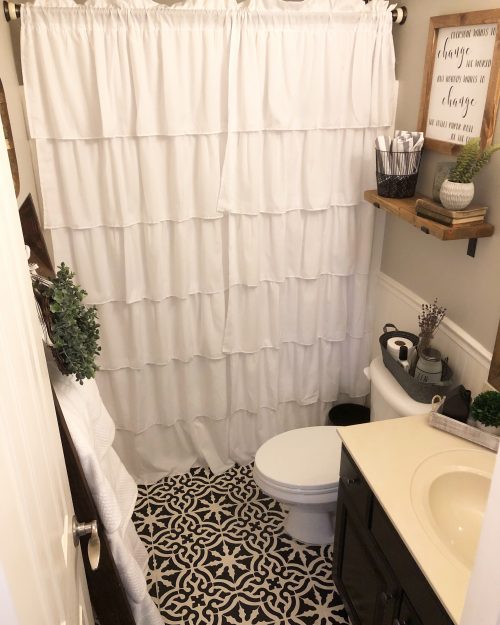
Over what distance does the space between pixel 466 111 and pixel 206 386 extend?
5.31 ft

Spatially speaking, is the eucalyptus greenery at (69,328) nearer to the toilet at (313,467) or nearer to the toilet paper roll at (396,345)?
the toilet at (313,467)

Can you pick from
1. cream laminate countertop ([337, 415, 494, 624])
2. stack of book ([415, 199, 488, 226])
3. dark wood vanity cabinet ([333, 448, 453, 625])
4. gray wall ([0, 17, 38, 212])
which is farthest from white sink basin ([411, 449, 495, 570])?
gray wall ([0, 17, 38, 212])

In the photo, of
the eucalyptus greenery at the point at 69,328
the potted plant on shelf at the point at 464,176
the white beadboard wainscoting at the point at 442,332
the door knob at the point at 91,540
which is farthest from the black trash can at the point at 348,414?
the door knob at the point at 91,540

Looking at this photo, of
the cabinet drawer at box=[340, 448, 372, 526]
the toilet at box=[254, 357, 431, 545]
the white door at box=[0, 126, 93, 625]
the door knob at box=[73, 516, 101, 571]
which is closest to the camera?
the white door at box=[0, 126, 93, 625]

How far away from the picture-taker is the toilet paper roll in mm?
2041

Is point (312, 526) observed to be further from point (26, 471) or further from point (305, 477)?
point (26, 471)

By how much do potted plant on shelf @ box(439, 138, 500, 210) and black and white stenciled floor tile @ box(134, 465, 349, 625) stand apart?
5.01ft

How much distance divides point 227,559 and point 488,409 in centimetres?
127

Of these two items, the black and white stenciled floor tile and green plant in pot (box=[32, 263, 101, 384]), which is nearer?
green plant in pot (box=[32, 263, 101, 384])

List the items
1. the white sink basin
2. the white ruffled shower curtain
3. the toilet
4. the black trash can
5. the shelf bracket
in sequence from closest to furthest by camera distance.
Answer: the white sink basin
the shelf bracket
the white ruffled shower curtain
the toilet
the black trash can

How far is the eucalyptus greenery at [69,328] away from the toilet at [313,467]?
1.02m

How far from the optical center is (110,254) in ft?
7.20

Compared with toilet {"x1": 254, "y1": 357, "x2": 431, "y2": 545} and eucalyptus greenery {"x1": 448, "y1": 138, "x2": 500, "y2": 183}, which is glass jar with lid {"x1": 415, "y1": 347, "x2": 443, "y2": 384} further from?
eucalyptus greenery {"x1": 448, "y1": 138, "x2": 500, "y2": 183}

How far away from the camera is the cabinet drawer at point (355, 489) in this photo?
5.18 feet
